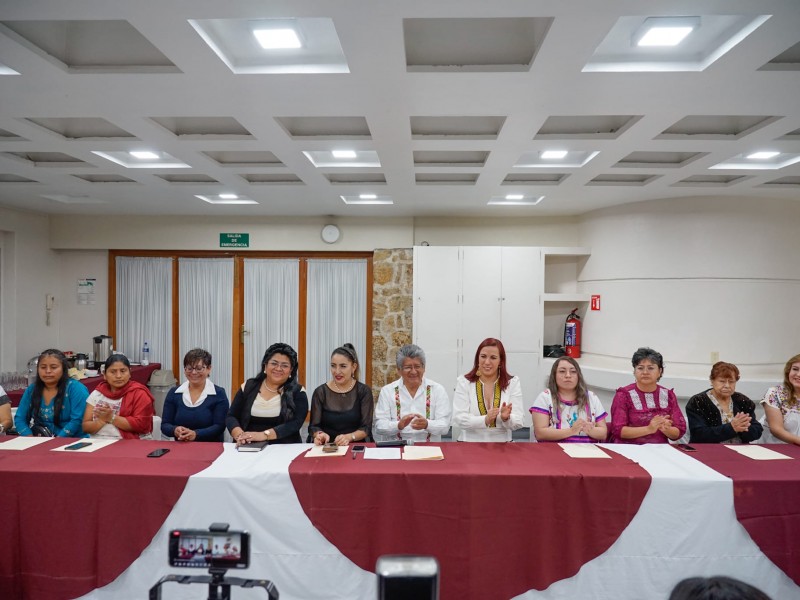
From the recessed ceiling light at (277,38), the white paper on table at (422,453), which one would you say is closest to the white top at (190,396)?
the white paper on table at (422,453)

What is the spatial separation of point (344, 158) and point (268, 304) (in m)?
3.21

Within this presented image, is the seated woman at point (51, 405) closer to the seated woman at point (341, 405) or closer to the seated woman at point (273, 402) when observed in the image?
the seated woman at point (273, 402)

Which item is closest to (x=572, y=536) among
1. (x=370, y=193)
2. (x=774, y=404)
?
(x=774, y=404)

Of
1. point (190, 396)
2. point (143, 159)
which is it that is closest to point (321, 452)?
point (190, 396)

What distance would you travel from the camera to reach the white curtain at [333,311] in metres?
6.41

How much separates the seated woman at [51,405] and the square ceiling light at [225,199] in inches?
102

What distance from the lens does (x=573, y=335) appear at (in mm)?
5871

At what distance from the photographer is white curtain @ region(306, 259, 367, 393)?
6406mm

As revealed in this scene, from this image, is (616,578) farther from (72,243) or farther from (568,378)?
(72,243)

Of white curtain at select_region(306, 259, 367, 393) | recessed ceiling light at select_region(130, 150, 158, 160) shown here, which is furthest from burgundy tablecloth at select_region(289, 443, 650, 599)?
white curtain at select_region(306, 259, 367, 393)

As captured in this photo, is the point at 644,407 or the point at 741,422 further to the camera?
the point at 644,407

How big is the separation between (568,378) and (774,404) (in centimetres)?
151

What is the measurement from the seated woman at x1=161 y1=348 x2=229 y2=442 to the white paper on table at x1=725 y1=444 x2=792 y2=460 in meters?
3.26

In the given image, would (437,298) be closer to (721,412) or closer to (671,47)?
(721,412)
